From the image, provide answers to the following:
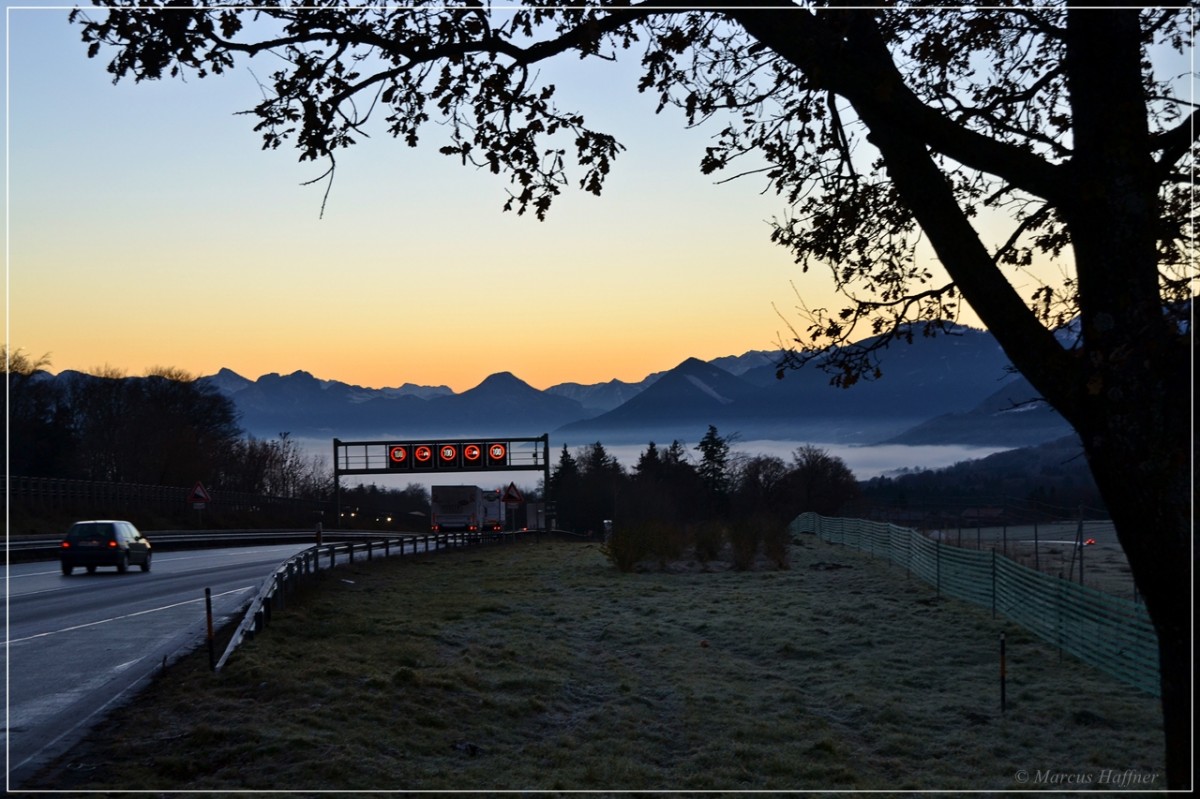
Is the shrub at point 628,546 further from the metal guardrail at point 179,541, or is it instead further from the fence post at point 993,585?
the metal guardrail at point 179,541

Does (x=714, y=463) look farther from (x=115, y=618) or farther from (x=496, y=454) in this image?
(x=115, y=618)

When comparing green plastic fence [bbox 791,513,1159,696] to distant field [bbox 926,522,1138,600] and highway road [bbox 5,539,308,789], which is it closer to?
distant field [bbox 926,522,1138,600]

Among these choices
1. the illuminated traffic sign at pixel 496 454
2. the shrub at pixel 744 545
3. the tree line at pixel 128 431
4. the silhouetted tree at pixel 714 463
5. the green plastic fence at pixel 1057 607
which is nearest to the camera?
the green plastic fence at pixel 1057 607

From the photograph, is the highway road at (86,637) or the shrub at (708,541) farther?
the shrub at (708,541)

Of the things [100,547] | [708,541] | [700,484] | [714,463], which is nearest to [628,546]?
[708,541]

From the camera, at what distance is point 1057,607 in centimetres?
1733

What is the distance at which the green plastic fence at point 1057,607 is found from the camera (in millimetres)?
13930

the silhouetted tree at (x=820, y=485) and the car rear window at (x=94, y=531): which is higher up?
the car rear window at (x=94, y=531)

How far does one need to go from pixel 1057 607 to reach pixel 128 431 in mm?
89026

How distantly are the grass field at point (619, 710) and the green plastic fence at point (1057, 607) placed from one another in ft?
1.17

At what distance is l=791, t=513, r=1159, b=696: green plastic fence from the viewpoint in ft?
45.7

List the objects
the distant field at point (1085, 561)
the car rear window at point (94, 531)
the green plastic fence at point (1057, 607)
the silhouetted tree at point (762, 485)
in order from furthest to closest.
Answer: the silhouetted tree at point (762, 485) < the car rear window at point (94, 531) < the distant field at point (1085, 561) < the green plastic fence at point (1057, 607)

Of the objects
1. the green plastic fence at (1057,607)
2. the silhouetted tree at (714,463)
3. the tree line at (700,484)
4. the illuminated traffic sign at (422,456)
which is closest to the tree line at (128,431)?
the illuminated traffic sign at (422,456)

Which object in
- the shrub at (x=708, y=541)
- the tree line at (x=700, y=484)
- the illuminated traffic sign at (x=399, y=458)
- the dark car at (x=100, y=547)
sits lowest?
the tree line at (x=700, y=484)
